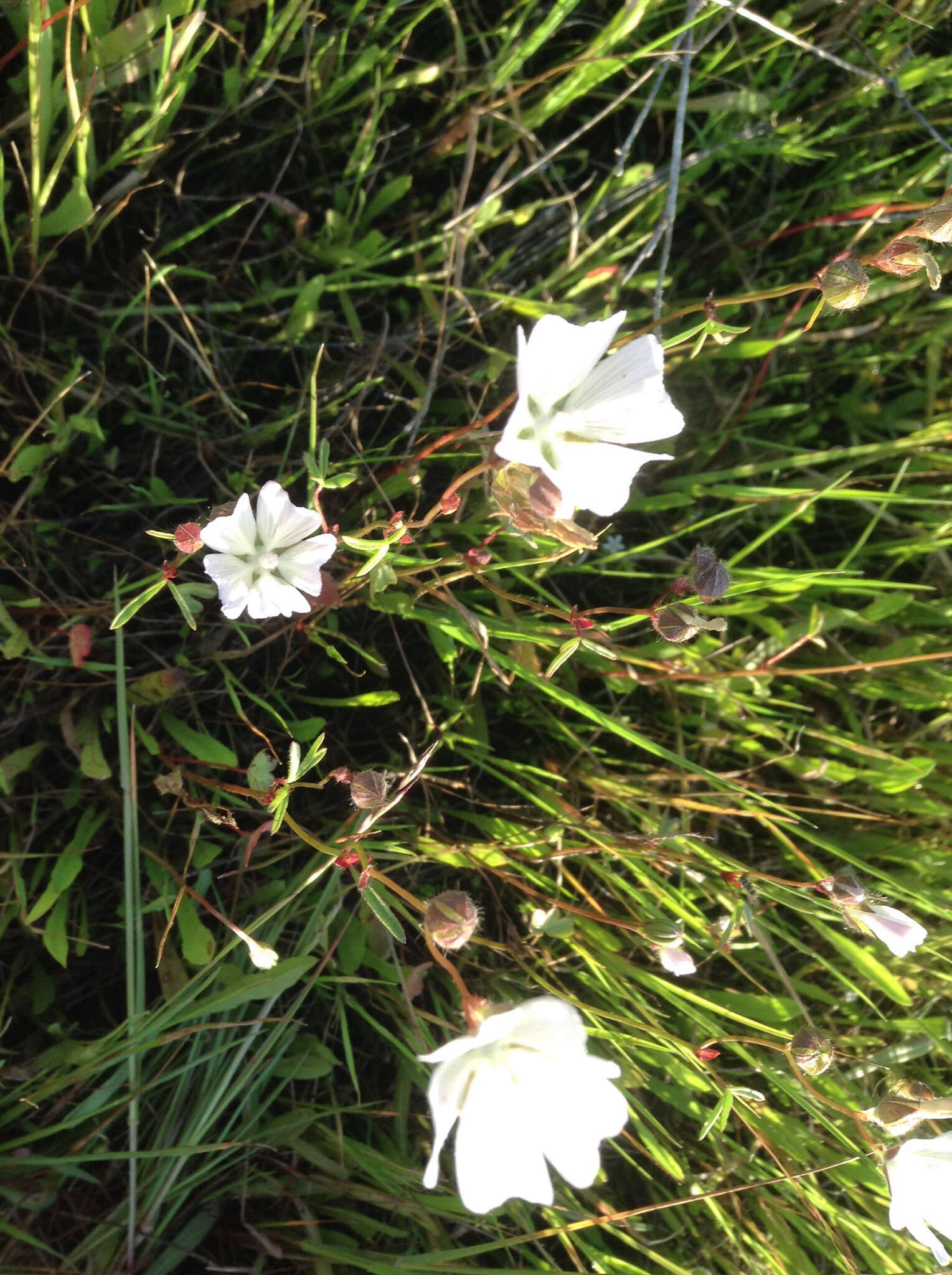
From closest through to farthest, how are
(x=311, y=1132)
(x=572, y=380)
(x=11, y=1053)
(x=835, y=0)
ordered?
(x=572, y=380) < (x=11, y=1053) < (x=311, y=1132) < (x=835, y=0)

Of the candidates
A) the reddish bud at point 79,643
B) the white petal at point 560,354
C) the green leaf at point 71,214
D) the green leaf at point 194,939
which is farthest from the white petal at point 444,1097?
the green leaf at point 71,214

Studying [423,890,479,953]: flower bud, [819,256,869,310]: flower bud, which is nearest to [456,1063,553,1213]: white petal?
[423,890,479,953]: flower bud

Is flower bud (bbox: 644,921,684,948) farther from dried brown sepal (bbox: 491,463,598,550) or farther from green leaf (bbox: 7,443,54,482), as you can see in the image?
green leaf (bbox: 7,443,54,482)

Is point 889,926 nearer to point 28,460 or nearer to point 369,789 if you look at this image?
point 369,789

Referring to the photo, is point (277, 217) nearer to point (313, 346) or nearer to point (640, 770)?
point (313, 346)

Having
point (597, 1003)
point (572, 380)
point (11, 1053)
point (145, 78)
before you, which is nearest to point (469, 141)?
point (145, 78)

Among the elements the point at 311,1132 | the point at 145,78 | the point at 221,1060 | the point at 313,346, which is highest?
the point at 145,78

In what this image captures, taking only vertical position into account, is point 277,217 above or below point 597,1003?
above
